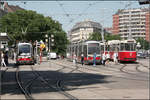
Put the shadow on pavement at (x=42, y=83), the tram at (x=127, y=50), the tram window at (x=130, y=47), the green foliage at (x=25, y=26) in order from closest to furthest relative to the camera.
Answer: the shadow on pavement at (x=42, y=83) → the tram at (x=127, y=50) → the tram window at (x=130, y=47) → the green foliage at (x=25, y=26)

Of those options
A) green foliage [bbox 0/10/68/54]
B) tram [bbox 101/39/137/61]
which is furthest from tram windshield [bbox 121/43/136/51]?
green foliage [bbox 0/10/68/54]

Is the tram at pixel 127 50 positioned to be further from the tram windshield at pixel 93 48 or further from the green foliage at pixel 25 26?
the green foliage at pixel 25 26

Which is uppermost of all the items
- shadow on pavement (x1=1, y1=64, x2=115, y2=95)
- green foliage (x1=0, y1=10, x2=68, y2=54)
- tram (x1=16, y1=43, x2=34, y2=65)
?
green foliage (x1=0, y1=10, x2=68, y2=54)

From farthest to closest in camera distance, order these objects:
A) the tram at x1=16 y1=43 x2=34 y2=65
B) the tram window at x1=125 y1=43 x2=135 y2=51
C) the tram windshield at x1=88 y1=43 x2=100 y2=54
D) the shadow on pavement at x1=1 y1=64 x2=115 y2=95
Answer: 1. the tram window at x1=125 y1=43 x2=135 y2=51
2. the tram at x1=16 y1=43 x2=34 y2=65
3. the tram windshield at x1=88 y1=43 x2=100 y2=54
4. the shadow on pavement at x1=1 y1=64 x2=115 y2=95

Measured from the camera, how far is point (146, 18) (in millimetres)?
195375

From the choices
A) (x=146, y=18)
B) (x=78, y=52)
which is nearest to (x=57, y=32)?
(x=78, y=52)

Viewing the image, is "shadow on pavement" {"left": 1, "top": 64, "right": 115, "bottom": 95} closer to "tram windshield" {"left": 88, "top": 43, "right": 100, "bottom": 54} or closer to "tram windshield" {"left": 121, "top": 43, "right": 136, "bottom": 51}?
"tram windshield" {"left": 88, "top": 43, "right": 100, "bottom": 54}

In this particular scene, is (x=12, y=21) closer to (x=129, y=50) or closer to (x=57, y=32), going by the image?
(x=57, y=32)

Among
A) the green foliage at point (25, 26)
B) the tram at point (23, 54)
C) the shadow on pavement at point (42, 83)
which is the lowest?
the shadow on pavement at point (42, 83)

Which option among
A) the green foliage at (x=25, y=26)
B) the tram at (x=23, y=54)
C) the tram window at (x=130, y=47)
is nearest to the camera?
the tram at (x=23, y=54)

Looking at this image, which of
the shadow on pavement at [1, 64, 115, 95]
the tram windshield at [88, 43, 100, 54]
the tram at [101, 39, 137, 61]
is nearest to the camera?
the shadow on pavement at [1, 64, 115, 95]

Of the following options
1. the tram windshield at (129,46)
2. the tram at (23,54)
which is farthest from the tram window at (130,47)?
the tram at (23,54)

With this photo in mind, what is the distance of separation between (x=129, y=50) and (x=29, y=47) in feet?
41.3

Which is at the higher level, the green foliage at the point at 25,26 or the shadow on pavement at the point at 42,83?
the green foliage at the point at 25,26
